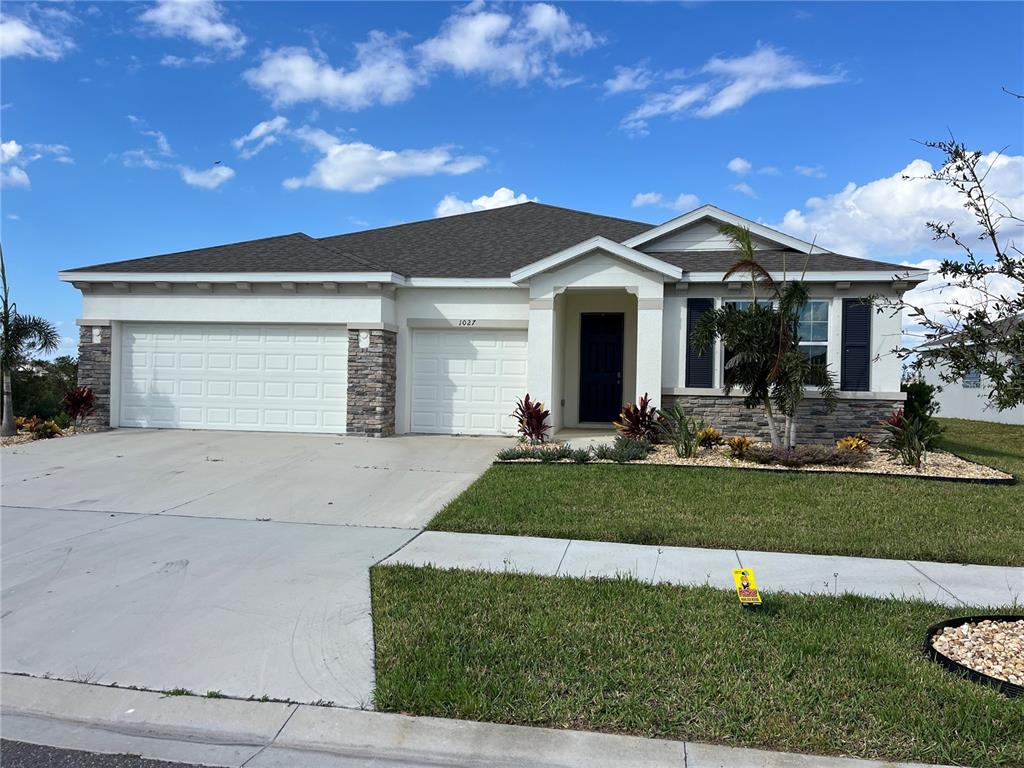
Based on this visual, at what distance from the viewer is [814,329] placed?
13633 millimetres

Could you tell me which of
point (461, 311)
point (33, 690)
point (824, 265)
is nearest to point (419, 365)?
point (461, 311)

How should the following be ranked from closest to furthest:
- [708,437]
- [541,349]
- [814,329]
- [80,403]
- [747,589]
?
[747,589]
[708,437]
[814,329]
[541,349]
[80,403]

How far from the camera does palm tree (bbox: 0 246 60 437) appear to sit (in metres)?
14.2

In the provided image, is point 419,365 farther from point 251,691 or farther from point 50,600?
point 251,691

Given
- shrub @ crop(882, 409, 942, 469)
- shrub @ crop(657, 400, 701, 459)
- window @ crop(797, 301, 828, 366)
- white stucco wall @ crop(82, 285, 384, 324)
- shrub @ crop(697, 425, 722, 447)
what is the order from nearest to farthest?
shrub @ crop(882, 409, 942, 469), shrub @ crop(657, 400, 701, 459), shrub @ crop(697, 425, 722, 447), window @ crop(797, 301, 828, 366), white stucco wall @ crop(82, 285, 384, 324)

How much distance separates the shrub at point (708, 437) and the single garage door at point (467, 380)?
12.7 ft

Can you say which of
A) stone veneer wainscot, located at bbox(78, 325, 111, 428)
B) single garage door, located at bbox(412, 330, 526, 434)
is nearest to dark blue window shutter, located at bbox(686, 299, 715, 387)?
single garage door, located at bbox(412, 330, 526, 434)

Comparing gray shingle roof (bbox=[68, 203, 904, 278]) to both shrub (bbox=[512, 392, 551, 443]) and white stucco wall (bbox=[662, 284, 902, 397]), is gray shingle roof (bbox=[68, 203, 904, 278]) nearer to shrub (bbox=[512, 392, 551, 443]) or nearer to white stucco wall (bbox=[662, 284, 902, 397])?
white stucco wall (bbox=[662, 284, 902, 397])

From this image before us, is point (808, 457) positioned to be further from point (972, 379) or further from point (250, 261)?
point (972, 379)

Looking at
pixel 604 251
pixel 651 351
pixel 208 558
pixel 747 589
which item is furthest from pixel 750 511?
pixel 604 251

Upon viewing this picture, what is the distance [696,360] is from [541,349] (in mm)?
3018

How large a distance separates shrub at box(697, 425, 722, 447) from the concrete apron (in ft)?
30.7

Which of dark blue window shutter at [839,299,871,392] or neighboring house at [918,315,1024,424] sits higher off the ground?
dark blue window shutter at [839,299,871,392]

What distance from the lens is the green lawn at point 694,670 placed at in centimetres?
361
